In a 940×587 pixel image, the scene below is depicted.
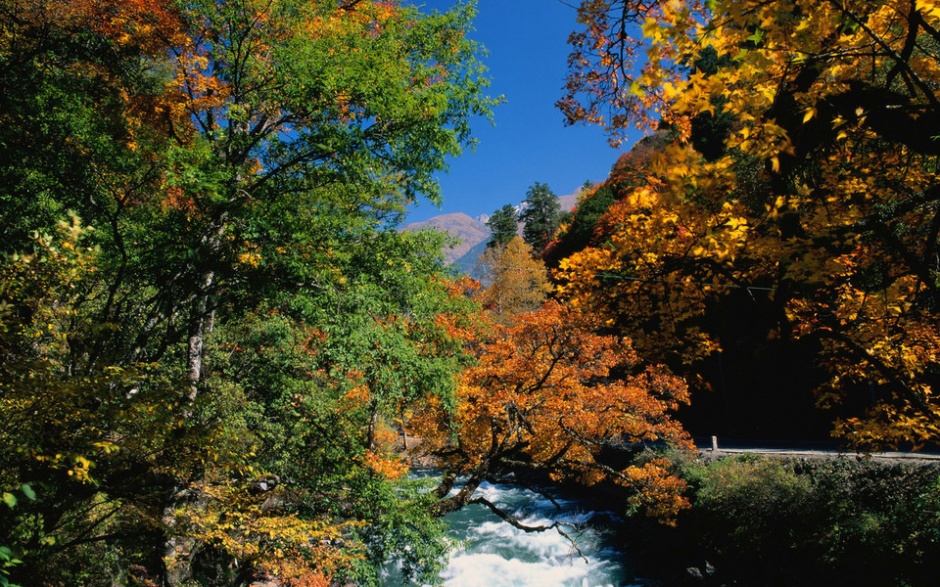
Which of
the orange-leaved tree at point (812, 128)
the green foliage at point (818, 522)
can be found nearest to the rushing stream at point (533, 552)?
the green foliage at point (818, 522)

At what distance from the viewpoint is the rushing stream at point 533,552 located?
13953mm

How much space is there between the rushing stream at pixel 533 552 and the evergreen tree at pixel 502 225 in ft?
99.2

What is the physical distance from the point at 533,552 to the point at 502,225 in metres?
36.6

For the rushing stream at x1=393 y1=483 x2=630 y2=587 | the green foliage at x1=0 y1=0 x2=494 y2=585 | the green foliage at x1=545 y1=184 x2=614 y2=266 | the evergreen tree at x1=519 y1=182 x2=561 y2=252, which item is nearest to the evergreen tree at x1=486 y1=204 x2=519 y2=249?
the evergreen tree at x1=519 y1=182 x2=561 y2=252

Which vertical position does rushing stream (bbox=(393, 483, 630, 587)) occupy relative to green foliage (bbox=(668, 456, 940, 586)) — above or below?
below

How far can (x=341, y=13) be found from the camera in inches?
279

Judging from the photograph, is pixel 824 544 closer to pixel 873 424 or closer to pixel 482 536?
pixel 873 424

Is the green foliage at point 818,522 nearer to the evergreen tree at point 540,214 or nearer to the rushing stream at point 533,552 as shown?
the rushing stream at point 533,552

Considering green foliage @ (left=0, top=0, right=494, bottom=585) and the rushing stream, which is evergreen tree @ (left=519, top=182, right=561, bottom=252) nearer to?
the rushing stream

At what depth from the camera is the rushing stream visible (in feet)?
45.8

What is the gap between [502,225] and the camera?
160ft

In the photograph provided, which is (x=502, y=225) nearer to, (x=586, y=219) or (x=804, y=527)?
(x=586, y=219)

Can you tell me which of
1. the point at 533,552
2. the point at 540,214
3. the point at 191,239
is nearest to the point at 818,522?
the point at 533,552

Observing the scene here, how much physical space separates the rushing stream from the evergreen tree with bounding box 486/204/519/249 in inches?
1190
